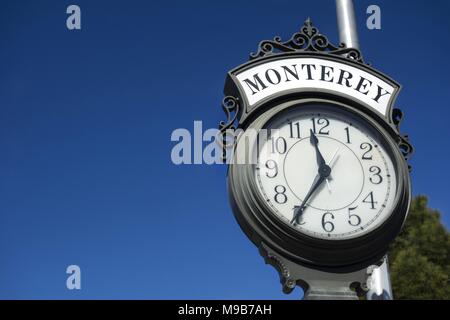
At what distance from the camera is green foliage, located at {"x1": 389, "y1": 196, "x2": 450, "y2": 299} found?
12.5 m

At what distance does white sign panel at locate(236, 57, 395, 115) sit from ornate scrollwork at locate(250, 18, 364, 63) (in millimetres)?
143

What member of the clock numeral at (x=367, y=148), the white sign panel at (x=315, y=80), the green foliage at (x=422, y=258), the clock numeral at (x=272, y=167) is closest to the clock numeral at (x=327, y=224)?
the clock numeral at (x=272, y=167)

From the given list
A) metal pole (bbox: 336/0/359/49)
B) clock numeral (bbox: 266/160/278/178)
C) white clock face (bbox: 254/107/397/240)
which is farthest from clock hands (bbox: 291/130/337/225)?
metal pole (bbox: 336/0/359/49)

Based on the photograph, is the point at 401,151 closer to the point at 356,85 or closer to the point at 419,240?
the point at 356,85

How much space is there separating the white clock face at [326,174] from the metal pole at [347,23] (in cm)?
177

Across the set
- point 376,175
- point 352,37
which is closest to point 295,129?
point 376,175

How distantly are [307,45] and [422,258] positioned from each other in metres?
9.39

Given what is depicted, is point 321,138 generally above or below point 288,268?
above

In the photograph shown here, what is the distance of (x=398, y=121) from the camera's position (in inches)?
174

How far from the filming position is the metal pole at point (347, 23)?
573cm

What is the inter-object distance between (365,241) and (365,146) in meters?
0.75

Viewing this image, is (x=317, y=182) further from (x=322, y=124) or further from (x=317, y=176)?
(x=322, y=124)

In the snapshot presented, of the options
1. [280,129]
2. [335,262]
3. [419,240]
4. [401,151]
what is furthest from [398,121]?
[419,240]

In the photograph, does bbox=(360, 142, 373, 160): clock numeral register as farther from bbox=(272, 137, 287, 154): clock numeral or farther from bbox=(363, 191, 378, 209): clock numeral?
bbox=(272, 137, 287, 154): clock numeral
